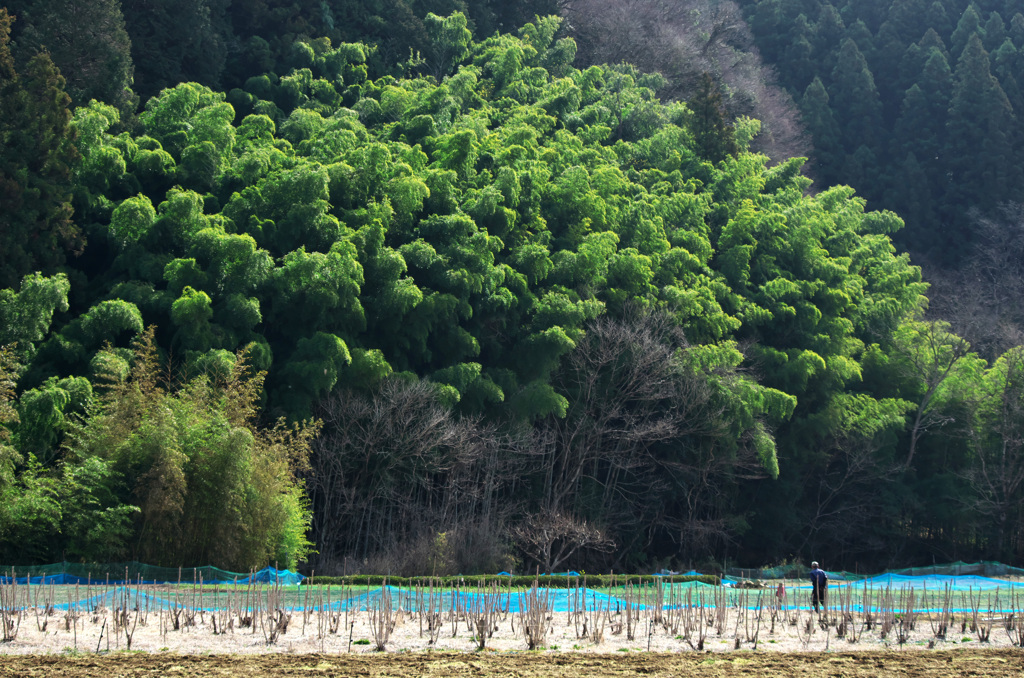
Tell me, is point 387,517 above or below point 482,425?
below

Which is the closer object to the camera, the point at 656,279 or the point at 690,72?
the point at 656,279

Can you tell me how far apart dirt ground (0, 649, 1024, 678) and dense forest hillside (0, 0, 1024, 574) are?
627 centimetres

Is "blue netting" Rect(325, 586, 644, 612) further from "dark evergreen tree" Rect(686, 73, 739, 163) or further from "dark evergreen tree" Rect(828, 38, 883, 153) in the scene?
"dark evergreen tree" Rect(828, 38, 883, 153)

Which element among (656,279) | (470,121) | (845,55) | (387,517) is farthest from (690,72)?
(387,517)

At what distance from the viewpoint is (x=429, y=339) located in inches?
800

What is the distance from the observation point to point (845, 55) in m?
41.1

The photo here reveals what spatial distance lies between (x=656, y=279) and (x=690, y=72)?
1765 cm

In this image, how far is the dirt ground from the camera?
8023 millimetres

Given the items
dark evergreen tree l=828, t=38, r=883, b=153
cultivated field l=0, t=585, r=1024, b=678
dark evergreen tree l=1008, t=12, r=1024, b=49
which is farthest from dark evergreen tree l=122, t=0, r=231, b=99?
dark evergreen tree l=1008, t=12, r=1024, b=49

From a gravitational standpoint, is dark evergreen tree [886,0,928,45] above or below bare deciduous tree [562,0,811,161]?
above

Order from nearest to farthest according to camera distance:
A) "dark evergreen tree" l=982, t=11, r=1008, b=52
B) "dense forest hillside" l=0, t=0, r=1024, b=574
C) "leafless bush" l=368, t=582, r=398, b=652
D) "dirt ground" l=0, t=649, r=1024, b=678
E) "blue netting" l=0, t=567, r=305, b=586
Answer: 1. "dirt ground" l=0, t=649, r=1024, b=678
2. "leafless bush" l=368, t=582, r=398, b=652
3. "blue netting" l=0, t=567, r=305, b=586
4. "dense forest hillside" l=0, t=0, r=1024, b=574
5. "dark evergreen tree" l=982, t=11, r=1008, b=52

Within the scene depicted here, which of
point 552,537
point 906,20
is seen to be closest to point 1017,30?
point 906,20

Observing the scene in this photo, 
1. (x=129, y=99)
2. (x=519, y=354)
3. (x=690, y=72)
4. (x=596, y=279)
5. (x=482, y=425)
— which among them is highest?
(x=690, y=72)

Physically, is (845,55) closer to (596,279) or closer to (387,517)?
(596,279)
